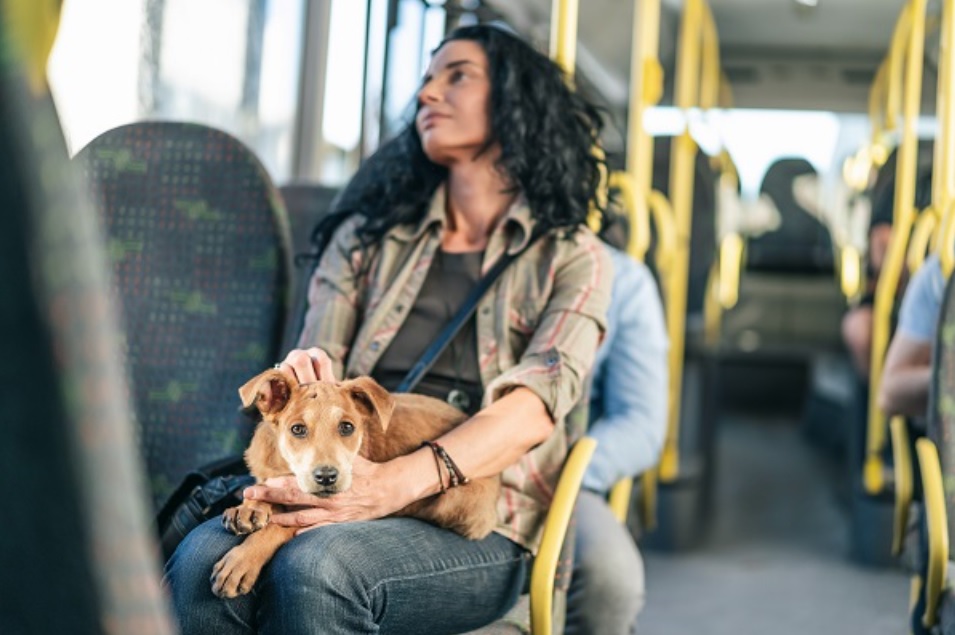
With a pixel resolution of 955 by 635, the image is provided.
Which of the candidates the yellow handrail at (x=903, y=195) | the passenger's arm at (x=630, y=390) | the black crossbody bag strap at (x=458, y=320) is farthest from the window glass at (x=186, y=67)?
the yellow handrail at (x=903, y=195)

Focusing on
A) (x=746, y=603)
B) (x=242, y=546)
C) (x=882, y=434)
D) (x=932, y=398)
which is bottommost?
(x=746, y=603)

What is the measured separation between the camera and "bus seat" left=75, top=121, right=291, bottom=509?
6.07ft

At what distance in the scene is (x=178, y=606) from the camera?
1.32 meters

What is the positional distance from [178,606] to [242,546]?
0.32 feet

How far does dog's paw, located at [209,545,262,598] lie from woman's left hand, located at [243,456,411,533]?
52 mm

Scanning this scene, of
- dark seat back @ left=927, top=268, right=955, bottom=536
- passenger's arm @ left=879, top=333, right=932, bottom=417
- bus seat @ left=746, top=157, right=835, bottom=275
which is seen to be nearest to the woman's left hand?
dark seat back @ left=927, top=268, right=955, bottom=536

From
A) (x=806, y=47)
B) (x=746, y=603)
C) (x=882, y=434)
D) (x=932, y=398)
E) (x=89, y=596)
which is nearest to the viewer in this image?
(x=89, y=596)

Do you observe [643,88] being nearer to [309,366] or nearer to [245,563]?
[309,366]

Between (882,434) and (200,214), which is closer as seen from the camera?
(200,214)

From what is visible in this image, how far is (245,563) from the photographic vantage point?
4.26ft

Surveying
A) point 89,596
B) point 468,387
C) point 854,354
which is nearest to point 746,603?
point 854,354

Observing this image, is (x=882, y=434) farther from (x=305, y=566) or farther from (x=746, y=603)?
(x=305, y=566)

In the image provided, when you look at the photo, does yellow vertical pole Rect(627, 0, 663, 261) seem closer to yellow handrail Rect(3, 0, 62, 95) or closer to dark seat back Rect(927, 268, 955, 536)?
dark seat back Rect(927, 268, 955, 536)

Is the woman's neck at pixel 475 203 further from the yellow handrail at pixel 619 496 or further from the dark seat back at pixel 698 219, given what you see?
the dark seat back at pixel 698 219
